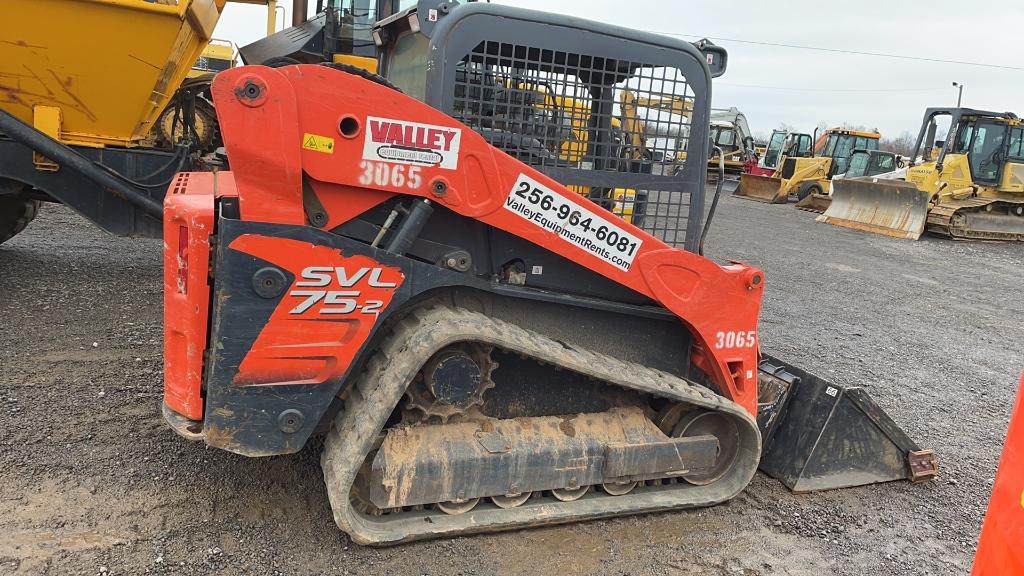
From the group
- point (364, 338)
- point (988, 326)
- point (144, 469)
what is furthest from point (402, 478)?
point (988, 326)

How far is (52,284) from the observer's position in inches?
213

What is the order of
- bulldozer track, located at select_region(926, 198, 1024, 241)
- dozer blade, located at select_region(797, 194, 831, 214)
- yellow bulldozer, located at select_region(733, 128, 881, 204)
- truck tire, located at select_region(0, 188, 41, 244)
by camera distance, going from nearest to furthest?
truck tire, located at select_region(0, 188, 41, 244) → bulldozer track, located at select_region(926, 198, 1024, 241) → dozer blade, located at select_region(797, 194, 831, 214) → yellow bulldozer, located at select_region(733, 128, 881, 204)

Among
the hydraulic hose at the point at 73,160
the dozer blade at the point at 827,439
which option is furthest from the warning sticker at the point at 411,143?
the hydraulic hose at the point at 73,160

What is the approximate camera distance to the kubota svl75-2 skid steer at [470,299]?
7.85ft

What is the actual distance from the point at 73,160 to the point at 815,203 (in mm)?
17975

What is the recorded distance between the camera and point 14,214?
19.7 feet

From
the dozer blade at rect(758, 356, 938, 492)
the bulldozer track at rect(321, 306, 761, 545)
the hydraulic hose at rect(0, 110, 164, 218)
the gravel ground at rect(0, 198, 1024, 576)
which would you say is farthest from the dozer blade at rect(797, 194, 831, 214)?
the bulldozer track at rect(321, 306, 761, 545)

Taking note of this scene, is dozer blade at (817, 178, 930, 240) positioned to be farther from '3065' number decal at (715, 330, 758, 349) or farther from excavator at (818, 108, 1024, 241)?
'3065' number decal at (715, 330, 758, 349)

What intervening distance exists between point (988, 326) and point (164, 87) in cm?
781

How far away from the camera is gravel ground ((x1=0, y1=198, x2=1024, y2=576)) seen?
2.54 meters

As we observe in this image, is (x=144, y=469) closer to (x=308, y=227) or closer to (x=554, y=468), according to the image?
(x=308, y=227)

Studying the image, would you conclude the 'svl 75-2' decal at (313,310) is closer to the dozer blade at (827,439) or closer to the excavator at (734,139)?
the dozer blade at (827,439)

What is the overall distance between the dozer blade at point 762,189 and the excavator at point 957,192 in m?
4.76

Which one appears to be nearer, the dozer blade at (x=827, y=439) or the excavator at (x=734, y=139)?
the dozer blade at (x=827, y=439)
